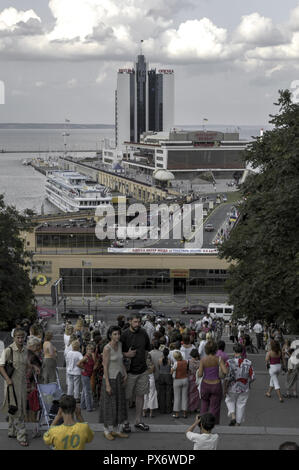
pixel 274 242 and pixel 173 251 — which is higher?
pixel 274 242

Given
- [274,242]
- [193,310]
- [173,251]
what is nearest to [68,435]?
[274,242]

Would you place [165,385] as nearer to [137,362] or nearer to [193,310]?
[137,362]

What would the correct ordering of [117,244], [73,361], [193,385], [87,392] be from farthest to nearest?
Result: 1. [117,244]
2. [73,361]
3. [193,385]
4. [87,392]

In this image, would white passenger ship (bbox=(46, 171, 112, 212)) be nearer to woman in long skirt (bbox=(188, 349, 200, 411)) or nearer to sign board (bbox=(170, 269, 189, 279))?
sign board (bbox=(170, 269, 189, 279))

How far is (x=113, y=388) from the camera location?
8766 millimetres

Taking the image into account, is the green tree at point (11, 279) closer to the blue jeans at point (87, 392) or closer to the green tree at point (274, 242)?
the green tree at point (274, 242)

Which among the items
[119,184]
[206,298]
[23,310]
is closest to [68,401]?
[23,310]

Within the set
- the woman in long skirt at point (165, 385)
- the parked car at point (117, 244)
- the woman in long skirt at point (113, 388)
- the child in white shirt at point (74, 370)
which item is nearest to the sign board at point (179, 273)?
the parked car at point (117, 244)

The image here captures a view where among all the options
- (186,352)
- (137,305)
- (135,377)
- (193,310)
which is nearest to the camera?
(135,377)

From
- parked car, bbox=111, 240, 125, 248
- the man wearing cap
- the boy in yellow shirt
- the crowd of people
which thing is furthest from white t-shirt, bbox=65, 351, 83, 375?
parked car, bbox=111, 240, 125, 248

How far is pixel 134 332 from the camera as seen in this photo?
891cm

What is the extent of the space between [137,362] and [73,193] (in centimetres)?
9475

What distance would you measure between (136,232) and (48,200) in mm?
77673
